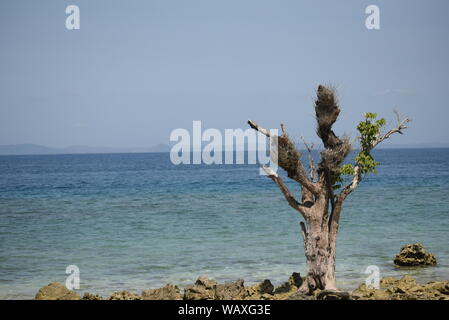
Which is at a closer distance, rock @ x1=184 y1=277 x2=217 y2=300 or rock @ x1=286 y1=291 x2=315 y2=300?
rock @ x1=286 y1=291 x2=315 y2=300

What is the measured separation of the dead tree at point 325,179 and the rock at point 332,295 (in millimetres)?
519

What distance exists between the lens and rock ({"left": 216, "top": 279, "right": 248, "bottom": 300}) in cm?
1772

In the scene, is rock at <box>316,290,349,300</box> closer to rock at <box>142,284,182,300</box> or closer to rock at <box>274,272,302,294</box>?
rock at <box>274,272,302,294</box>

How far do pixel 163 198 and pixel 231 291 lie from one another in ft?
130

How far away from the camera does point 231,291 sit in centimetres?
1786

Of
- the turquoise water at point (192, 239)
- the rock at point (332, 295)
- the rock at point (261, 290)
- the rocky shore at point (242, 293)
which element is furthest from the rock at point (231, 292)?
the turquoise water at point (192, 239)

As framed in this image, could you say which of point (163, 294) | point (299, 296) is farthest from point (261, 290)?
point (163, 294)

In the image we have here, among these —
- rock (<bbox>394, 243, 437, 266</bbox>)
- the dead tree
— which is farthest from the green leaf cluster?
rock (<bbox>394, 243, 437, 266</bbox>)

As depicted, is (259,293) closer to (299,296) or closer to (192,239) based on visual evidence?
(299,296)

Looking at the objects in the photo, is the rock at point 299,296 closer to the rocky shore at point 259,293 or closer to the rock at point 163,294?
the rocky shore at point 259,293

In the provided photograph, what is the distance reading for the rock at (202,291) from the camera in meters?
18.0

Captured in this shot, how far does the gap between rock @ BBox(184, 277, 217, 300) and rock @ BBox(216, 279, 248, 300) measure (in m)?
0.18

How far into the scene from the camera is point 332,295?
16.9m

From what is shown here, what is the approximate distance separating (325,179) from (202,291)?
15.0 ft
